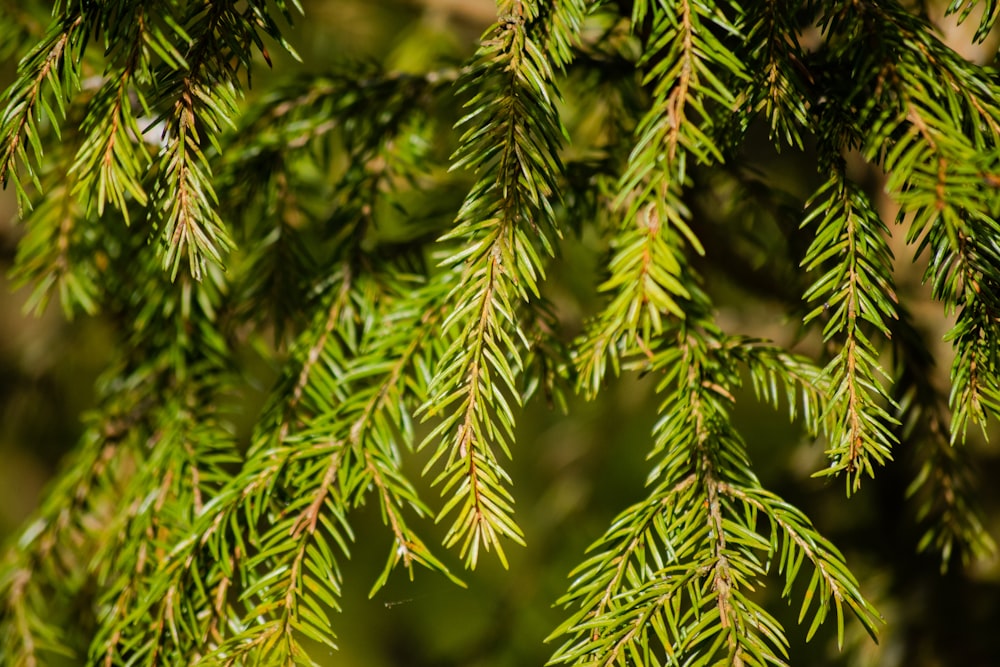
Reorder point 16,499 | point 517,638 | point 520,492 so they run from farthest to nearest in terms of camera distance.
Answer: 1. point 520,492
2. point 16,499
3. point 517,638

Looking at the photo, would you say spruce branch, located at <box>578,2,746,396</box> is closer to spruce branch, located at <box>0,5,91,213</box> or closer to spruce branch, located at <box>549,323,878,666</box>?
spruce branch, located at <box>549,323,878,666</box>

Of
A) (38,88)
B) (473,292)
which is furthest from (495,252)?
(38,88)

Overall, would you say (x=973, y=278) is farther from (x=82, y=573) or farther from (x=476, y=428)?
(x=82, y=573)

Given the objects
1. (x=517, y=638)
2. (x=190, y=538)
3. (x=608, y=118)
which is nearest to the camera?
(x=190, y=538)

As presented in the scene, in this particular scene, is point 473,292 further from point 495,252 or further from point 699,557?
point 699,557

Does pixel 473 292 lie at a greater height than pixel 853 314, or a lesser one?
greater

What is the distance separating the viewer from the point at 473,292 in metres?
0.47

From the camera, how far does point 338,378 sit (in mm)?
656

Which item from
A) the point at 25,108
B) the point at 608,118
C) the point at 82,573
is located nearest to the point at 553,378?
the point at 608,118

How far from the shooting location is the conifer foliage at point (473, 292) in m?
0.46

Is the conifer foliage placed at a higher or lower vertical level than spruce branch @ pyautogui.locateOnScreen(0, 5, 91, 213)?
lower

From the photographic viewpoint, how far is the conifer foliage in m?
0.46

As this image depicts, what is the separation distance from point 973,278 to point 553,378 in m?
0.31

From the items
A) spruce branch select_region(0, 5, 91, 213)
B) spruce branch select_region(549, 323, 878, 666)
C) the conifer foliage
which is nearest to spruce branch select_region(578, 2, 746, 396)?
the conifer foliage
